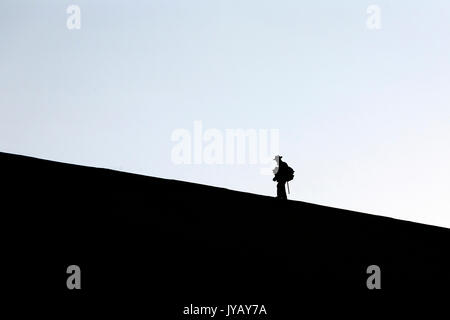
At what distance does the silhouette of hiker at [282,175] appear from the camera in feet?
22.4

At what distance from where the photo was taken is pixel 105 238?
3.80 m

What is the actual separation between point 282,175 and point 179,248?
3.32 metres

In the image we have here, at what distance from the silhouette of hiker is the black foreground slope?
178 cm

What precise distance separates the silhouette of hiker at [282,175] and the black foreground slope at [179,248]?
1777 millimetres

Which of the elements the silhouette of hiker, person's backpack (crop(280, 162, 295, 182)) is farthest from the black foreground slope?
person's backpack (crop(280, 162, 295, 182))

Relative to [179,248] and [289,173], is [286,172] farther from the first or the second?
[179,248]

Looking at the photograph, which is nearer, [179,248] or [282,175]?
[179,248]

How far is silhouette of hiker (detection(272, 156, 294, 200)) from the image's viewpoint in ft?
22.4

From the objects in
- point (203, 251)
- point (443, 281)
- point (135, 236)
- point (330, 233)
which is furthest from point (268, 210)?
point (443, 281)

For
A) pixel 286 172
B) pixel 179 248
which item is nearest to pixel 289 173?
pixel 286 172

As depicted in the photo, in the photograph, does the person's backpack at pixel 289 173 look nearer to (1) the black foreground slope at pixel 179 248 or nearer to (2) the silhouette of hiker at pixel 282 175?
(2) the silhouette of hiker at pixel 282 175

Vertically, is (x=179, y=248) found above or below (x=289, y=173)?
below

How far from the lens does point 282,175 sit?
22.9 feet
